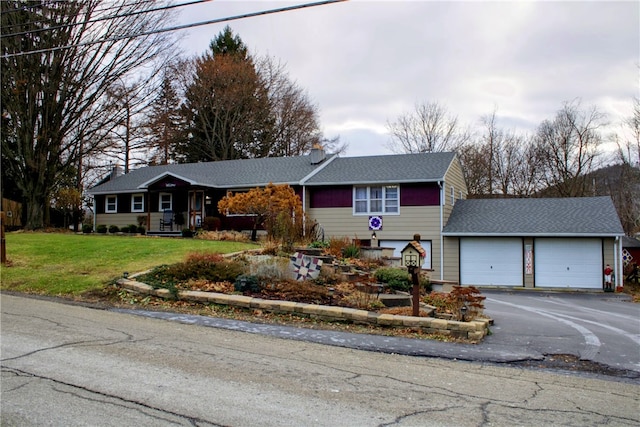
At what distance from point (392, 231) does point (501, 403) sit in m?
19.5

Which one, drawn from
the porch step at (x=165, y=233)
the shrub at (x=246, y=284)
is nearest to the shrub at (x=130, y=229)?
the porch step at (x=165, y=233)

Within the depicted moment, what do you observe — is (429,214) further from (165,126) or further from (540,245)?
(165,126)

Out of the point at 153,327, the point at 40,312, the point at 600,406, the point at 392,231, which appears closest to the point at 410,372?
the point at 600,406

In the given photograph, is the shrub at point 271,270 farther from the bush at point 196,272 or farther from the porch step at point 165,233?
the porch step at point 165,233

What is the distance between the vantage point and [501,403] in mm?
5133

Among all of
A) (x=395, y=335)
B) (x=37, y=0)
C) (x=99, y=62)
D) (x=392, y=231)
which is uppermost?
(x=37, y=0)

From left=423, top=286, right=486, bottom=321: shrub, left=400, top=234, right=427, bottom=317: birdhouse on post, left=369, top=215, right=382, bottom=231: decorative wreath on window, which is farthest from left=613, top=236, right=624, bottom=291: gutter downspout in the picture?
left=400, top=234, right=427, bottom=317: birdhouse on post

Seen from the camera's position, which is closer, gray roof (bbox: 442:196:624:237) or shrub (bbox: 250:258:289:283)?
shrub (bbox: 250:258:289:283)

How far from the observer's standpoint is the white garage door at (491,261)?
76.6 feet

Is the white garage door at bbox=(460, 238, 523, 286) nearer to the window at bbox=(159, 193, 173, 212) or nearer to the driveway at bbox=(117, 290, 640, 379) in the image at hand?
the driveway at bbox=(117, 290, 640, 379)

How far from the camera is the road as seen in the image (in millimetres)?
4551

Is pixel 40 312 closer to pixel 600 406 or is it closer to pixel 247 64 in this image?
pixel 600 406

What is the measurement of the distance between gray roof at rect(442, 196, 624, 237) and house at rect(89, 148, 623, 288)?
0.04m

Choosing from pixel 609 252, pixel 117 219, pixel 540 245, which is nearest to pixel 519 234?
pixel 540 245
